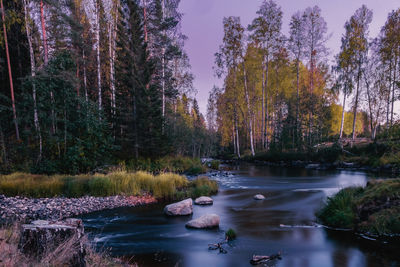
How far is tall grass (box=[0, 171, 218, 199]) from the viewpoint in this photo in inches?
425

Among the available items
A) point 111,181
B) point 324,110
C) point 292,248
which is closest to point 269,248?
point 292,248

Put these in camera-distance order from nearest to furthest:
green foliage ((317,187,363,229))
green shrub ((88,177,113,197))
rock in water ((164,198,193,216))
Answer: green foliage ((317,187,363,229))
rock in water ((164,198,193,216))
green shrub ((88,177,113,197))

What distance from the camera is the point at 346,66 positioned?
85.6 ft

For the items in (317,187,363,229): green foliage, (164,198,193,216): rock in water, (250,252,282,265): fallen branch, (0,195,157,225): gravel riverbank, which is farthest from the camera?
(164,198,193,216): rock in water

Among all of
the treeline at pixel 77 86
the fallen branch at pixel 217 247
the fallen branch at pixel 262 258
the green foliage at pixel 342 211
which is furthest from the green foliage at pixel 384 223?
the treeline at pixel 77 86

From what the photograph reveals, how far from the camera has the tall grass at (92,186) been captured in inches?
425

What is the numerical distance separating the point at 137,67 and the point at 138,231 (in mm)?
13656

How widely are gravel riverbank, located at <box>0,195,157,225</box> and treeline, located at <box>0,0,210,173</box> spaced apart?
388cm

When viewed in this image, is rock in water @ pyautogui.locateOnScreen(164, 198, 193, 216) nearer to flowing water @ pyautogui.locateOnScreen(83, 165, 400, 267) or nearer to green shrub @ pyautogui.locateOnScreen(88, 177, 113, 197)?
flowing water @ pyautogui.locateOnScreen(83, 165, 400, 267)

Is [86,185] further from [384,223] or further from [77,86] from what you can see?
[384,223]

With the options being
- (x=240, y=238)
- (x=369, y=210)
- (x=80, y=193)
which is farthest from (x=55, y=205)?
(x=369, y=210)

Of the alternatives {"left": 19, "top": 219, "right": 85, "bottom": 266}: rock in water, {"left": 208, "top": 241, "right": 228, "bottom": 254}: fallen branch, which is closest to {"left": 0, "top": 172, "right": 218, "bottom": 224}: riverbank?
{"left": 208, "top": 241, "right": 228, "bottom": 254}: fallen branch

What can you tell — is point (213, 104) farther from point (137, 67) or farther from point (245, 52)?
point (137, 67)

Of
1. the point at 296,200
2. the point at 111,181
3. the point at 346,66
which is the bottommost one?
the point at 296,200
